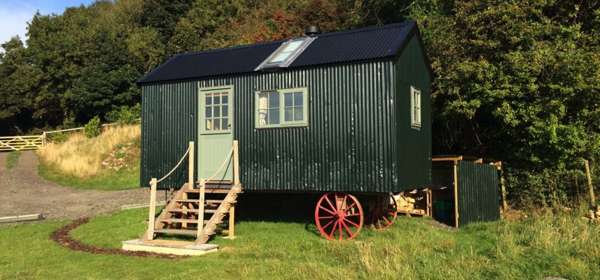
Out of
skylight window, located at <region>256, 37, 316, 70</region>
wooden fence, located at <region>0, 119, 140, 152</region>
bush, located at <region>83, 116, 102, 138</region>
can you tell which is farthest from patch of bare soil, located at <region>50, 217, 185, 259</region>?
wooden fence, located at <region>0, 119, 140, 152</region>

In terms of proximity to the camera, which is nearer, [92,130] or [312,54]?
[312,54]

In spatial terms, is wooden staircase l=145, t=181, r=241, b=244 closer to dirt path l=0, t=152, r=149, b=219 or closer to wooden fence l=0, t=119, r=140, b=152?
dirt path l=0, t=152, r=149, b=219

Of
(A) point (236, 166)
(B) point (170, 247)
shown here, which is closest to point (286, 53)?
(A) point (236, 166)

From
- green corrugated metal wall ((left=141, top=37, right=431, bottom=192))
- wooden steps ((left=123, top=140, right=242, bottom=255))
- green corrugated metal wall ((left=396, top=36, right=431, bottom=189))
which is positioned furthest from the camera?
green corrugated metal wall ((left=396, top=36, right=431, bottom=189))

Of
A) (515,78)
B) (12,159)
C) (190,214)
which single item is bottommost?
(190,214)

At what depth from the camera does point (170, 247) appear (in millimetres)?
10805

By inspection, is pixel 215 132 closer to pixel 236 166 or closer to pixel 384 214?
pixel 236 166

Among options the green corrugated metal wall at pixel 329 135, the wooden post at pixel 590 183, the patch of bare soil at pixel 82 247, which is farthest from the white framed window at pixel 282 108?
the wooden post at pixel 590 183

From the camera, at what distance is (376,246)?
9828mm

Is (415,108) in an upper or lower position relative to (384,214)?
upper

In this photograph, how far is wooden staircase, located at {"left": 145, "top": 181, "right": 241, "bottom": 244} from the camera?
11469 mm

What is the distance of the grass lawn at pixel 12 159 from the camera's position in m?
29.1

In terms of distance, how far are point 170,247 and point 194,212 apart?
1.56 m

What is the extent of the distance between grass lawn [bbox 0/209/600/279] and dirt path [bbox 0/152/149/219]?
462 centimetres
